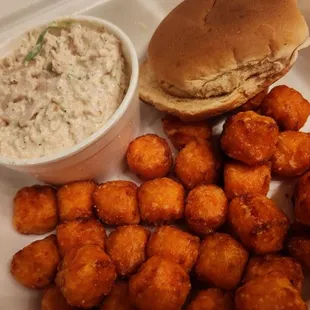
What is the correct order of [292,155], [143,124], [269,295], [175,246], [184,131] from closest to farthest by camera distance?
[269,295]
[175,246]
[292,155]
[184,131]
[143,124]

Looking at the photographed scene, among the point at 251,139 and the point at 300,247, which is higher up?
the point at 251,139

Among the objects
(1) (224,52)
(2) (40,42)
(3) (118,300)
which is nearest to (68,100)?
(2) (40,42)

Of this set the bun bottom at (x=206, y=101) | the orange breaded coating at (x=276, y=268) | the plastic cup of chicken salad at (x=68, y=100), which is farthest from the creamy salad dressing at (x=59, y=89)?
the orange breaded coating at (x=276, y=268)

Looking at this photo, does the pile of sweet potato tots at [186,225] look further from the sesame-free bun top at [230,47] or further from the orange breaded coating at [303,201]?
the sesame-free bun top at [230,47]

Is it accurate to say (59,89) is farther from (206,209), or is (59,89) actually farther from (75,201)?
(206,209)

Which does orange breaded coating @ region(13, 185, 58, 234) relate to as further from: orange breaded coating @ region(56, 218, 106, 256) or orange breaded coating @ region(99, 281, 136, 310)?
orange breaded coating @ region(99, 281, 136, 310)

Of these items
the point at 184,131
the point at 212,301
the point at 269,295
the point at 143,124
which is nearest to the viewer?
the point at 269,295
